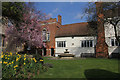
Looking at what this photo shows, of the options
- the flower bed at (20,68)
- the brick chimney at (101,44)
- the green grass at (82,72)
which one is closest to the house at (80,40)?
the brick chimney at (101,44)

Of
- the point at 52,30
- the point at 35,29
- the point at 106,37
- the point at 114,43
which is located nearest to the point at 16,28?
the point at 35,29

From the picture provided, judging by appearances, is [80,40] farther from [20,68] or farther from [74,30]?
[20,68]

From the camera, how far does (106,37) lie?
2202 centimetres

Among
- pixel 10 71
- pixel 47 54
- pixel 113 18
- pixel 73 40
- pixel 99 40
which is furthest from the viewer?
pixel 47 54

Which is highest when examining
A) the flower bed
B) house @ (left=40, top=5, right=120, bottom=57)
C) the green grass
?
house @ (left=40, top=5, right=120, bottom=57)

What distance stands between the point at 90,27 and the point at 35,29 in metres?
12.5

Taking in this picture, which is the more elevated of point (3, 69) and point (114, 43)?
point (114, 43)

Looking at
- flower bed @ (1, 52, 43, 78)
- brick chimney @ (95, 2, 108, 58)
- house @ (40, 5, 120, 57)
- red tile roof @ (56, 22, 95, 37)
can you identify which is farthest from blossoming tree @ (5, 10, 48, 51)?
flower bed @ (1, 52, 43, 78)

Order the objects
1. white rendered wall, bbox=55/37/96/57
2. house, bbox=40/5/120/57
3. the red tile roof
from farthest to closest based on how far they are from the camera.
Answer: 1. the red tile roof
2. white rendered wall, bbox=55/37/96/57
3. house, bbox=40/5/120/57

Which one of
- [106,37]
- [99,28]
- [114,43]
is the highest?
[99,28]

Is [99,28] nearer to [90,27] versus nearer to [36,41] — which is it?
[90,27]

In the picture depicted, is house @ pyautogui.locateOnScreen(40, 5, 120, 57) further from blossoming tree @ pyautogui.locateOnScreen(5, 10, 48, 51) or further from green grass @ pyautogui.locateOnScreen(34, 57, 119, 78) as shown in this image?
green grass @ pyautogui.locateOnScreen(34, 57, 119, 78)

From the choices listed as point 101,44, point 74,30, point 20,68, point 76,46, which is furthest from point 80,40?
point 20,68

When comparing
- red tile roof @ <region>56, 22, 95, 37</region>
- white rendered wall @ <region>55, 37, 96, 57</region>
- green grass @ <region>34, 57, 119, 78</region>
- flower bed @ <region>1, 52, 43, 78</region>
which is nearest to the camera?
flower bed @ <region>1, 52, 43, 78</region>
